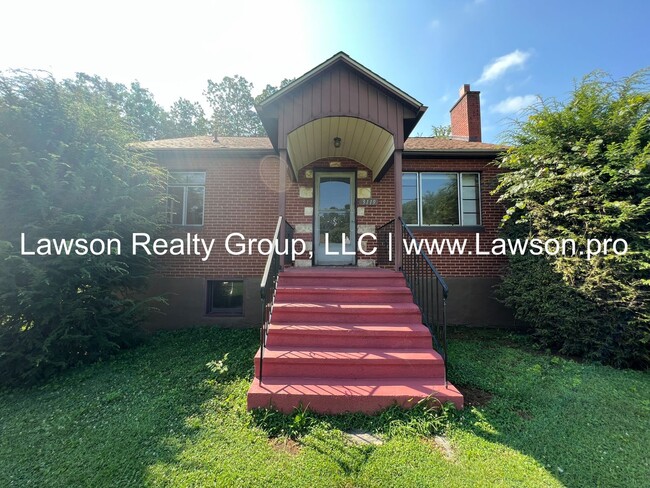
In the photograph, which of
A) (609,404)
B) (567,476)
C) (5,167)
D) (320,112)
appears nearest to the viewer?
(567,476)

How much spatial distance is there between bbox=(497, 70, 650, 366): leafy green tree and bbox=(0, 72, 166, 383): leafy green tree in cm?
693

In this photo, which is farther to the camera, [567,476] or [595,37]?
[595,37]

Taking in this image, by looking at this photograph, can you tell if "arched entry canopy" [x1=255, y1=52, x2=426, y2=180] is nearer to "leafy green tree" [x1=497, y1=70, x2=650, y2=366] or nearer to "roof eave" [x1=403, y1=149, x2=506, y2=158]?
"roof eave" [x1=403, y1=149, x2=506, y2=158]

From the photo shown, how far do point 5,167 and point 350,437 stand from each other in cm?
548

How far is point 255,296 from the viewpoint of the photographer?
634 centimetres

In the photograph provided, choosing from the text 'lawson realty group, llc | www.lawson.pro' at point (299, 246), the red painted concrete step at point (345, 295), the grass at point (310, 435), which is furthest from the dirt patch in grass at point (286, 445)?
the text 'lawson realty group, llc | www.lawson.pro' at point (299, 246)

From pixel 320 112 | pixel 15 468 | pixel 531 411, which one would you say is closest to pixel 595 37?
pixel 320 112

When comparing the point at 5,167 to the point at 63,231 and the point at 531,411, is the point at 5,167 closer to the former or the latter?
the point at 63,231

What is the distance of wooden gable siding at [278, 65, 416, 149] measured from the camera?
15.4ft

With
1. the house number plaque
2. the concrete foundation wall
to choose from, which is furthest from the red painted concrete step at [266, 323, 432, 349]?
the house number plaque

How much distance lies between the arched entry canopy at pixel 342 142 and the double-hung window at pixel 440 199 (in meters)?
1.06

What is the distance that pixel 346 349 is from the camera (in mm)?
3682

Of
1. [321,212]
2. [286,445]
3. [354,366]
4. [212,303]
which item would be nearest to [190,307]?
[212,303]

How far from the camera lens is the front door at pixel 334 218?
22.1 ft
